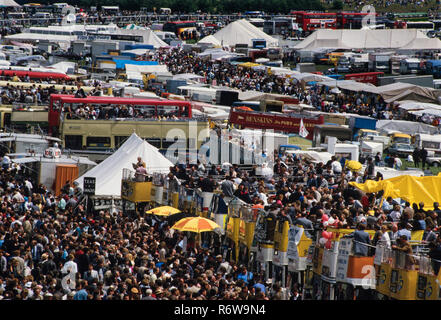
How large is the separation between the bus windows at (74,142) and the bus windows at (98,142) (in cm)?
27

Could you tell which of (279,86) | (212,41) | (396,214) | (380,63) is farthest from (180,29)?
(396,214)

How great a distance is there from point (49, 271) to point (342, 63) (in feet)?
189

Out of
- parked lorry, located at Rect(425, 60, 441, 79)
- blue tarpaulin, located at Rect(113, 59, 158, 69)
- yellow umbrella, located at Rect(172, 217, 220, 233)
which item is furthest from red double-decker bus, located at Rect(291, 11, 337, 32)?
yellow umbrella, located at Rect(172, 217, 220, 233)

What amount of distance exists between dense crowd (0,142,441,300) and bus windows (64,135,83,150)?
28.4 feet

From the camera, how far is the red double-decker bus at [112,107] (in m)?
34.1

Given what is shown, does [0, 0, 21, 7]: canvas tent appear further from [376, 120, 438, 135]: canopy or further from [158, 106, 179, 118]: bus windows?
[158, 106, 179, 118]: bus windows

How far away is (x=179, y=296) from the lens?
43.0ft

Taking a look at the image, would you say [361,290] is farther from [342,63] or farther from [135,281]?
[342,63]

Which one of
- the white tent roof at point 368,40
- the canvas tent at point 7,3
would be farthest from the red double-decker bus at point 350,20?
the canvas tent at point 7,3

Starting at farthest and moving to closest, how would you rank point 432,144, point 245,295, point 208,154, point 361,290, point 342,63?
point 342,63, point 432,144, point 208,154, point 361,290, point 245,295

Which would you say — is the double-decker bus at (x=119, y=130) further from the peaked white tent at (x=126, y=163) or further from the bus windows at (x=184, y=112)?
the peaked white tent at (x=126, y=163)

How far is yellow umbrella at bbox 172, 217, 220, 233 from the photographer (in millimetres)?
18156

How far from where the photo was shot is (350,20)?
105250 mm

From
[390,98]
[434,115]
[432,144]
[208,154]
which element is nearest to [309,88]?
[390,98]
